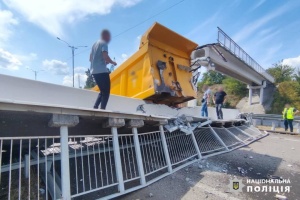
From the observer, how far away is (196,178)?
427 centimetres

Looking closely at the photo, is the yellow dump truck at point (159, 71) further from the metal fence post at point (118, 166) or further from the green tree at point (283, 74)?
the green tree at point (283, 74)

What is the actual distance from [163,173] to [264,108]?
33583 millimetres

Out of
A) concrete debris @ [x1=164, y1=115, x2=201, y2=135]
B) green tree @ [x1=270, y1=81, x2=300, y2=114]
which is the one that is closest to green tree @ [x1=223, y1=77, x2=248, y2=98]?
green tree @ [x1=270, y1=81, x2=300, y2=114]

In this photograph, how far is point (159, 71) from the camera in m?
5.84

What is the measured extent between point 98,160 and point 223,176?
2.83 m

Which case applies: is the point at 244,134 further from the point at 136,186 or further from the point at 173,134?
the point at 136,186

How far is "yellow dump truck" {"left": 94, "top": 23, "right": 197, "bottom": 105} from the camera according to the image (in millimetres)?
5742

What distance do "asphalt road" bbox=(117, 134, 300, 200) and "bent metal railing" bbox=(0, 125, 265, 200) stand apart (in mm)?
251

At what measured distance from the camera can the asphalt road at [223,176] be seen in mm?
3543

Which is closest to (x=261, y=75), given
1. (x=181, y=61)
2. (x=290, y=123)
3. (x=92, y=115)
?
(x=290, y=123)

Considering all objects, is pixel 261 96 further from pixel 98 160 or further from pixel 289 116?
pixel 98 160

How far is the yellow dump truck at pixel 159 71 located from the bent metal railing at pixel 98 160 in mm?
1176

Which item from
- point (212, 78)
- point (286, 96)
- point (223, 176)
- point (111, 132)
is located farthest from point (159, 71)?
point (212, 78)

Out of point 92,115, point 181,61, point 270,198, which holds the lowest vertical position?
point 270,198
